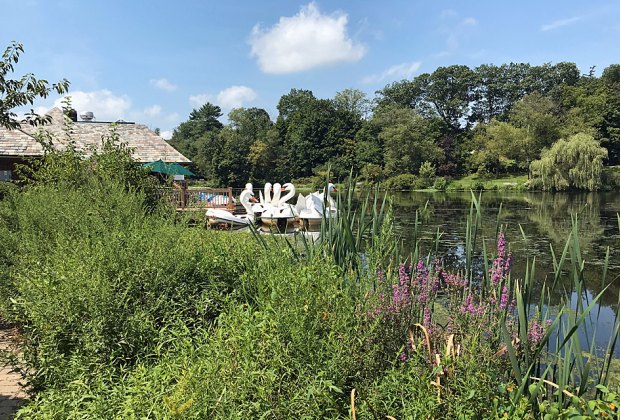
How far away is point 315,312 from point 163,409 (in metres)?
0.76

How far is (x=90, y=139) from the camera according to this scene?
17.2 metres

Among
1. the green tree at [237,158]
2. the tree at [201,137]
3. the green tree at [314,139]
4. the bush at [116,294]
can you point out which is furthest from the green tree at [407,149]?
the bush at [116,294]

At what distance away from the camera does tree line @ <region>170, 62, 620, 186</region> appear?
41625mm

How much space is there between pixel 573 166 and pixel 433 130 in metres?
20.9

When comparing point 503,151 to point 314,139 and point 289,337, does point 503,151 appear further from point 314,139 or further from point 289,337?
point 289,337

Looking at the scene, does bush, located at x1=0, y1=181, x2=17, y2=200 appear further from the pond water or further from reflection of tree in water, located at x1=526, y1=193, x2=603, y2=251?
reflection of tree in water, located at x1=526, y1=193, x2=603, y2=251

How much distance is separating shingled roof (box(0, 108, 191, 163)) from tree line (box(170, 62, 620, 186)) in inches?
747

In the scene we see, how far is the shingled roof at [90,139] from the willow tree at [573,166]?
26490mm

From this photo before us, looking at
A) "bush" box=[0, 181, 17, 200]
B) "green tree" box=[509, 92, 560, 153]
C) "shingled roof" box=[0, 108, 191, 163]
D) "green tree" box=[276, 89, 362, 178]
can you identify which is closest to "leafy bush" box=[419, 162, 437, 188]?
"green tree" box=[509, 92, 560, 153]

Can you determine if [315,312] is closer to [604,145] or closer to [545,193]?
[545,193]

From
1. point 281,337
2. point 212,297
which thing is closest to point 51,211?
point 212,297

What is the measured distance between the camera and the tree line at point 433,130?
137ft

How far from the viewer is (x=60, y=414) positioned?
5.98ft

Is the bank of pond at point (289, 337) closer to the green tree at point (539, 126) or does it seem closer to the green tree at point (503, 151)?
the green tree at point (503, 151)
